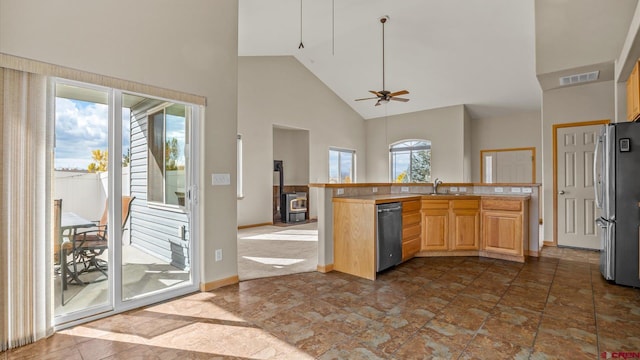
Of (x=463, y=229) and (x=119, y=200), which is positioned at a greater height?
(x=119, y=200)

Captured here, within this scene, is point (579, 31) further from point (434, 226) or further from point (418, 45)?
point (434, 226)

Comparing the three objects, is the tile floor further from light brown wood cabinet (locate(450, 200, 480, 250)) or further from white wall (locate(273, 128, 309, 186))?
white wall (locate(273, 128, 309, 186))

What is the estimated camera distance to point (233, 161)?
3.39 m

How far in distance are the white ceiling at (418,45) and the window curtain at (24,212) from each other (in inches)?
133

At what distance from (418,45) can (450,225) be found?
3.88 metres

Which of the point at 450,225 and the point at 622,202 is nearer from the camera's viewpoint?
the point at 622,202

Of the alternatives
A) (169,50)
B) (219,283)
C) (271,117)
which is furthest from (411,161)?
(169,50)

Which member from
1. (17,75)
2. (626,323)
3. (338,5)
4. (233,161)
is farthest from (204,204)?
(338,5)

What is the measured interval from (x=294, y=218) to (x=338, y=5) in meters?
4.94

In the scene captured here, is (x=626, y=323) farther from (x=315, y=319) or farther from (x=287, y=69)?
(x=287, y=69)

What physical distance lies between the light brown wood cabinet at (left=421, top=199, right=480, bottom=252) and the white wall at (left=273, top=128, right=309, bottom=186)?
4379mm

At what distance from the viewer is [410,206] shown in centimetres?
411

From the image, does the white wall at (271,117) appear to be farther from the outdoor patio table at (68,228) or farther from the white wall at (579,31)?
the white wall at (579,31)

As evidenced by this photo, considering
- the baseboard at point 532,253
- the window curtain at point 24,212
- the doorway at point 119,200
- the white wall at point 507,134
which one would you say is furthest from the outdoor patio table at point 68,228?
the white wall at point 507,134
